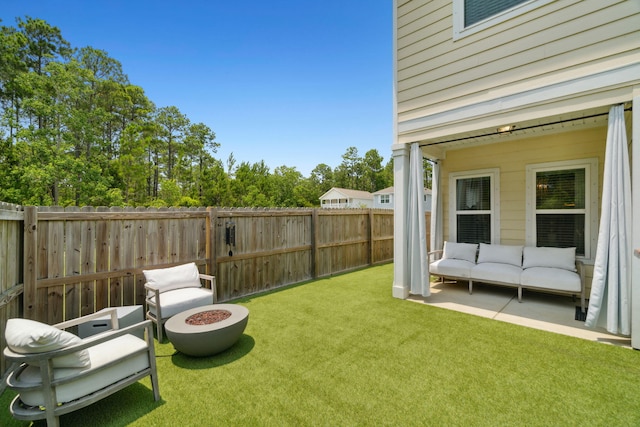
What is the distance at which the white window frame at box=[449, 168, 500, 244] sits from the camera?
5738 millimetres

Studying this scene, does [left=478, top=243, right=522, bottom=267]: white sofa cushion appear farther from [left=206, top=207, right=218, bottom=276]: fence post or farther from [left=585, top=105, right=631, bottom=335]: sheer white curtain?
[left=206, top=207, right=218, bottom=276]: fence post

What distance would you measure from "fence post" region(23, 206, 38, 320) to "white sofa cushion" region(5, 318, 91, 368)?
154 cm

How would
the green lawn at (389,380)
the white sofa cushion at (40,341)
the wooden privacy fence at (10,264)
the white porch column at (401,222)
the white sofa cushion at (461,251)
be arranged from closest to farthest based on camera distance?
1. the white sofa cushion at (40,341)
2. the green lawn at (389,380)
3. the wooden privacy fence at (10,264)
4. the white porch column at (401,222)
5. the white sofa cushion at (461,251)

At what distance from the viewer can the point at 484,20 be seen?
4074 mm

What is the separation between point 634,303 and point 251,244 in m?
5.56

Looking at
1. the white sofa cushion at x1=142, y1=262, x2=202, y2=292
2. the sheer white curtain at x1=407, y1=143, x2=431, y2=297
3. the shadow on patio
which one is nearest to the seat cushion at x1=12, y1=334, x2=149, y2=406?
the white sofa cushion at x1=142, y1=262, x2=202, y2=292

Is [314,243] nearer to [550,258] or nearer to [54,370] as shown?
[550,258]

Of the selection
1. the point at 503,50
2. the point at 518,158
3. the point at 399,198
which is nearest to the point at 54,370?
the point at 399,198

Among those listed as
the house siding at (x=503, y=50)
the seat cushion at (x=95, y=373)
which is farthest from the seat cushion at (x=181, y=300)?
the house siding at (x=503, y=50)

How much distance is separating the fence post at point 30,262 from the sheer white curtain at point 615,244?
6593 mm

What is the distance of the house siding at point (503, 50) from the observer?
125 inches

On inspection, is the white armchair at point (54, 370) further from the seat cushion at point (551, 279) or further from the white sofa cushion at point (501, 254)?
the white sofa cushion at point (501, 254)

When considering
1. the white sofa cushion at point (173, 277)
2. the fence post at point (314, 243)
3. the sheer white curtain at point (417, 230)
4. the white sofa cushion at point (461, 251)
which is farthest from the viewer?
the fence post at point (314, 243)

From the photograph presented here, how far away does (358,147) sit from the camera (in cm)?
4509
